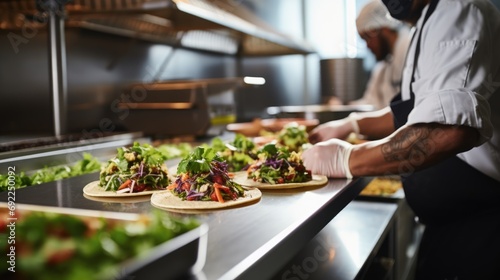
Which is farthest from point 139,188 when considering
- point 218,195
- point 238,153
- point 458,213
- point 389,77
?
point 389,77

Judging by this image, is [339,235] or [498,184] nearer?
[498,184]

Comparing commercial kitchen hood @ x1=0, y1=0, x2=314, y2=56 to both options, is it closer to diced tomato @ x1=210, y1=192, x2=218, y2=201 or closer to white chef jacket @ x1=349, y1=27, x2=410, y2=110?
white chef jacket @ x1=349, y1=27, x2=410, y2=110

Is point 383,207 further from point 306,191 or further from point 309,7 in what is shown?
point 309,7

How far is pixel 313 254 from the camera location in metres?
2.15

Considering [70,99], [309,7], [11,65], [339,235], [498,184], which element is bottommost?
[339,235]

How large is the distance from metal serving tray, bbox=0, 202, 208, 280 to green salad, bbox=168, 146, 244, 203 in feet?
1.81

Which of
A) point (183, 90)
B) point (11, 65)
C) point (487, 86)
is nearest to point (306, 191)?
point (487, 86)

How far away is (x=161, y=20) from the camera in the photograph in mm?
3705

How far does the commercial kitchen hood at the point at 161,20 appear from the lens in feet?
8.73

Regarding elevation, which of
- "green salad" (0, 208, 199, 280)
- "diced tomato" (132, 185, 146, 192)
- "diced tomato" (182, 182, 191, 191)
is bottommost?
"diced tomato" (132, 185, 146, 192)

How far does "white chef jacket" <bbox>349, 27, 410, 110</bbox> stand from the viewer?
5.39 metres

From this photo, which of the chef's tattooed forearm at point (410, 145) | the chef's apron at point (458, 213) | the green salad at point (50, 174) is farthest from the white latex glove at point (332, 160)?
the green salad at point (50, 174)

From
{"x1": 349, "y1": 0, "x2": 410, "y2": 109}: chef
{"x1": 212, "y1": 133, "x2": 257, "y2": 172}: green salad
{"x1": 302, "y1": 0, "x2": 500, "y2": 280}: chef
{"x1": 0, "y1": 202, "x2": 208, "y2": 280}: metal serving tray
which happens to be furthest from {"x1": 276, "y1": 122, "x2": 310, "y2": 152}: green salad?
{"x1": 349, "y1": 0, "x2": 410, "y2": 109}: chef

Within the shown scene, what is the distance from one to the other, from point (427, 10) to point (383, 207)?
119cm
